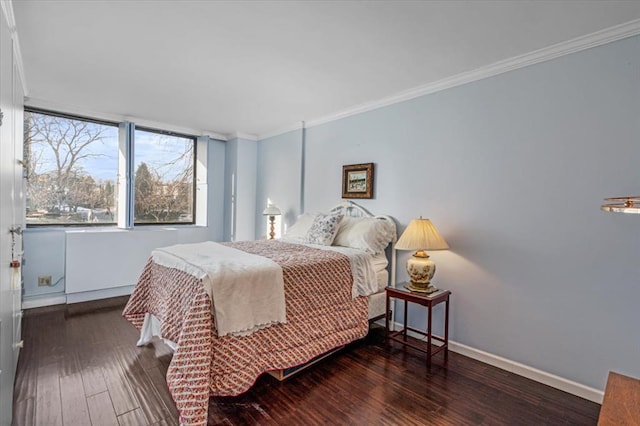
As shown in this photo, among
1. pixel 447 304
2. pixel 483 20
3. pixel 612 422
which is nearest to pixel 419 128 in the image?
pixel 483 20

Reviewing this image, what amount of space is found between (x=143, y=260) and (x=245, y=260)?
2592 millimetres

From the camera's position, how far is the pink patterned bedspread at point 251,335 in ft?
5.78

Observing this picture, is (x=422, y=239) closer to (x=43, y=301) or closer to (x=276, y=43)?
(x=276, y=43)

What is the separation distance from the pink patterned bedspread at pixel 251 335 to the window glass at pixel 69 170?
2.13 meters

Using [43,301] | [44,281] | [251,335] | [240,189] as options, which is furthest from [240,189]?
[251,335]

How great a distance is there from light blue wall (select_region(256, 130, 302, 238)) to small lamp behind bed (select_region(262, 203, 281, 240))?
16cm

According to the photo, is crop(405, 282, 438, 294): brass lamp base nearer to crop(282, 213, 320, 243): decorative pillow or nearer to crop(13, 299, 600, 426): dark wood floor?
crop(13, 299, 600, 426): dark wood floor

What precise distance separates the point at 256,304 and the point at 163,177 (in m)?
3.55

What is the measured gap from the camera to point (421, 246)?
A: 100 inches

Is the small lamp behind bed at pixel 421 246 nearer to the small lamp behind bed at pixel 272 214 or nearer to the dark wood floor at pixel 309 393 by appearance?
the dark wood floor at pixel 309 393

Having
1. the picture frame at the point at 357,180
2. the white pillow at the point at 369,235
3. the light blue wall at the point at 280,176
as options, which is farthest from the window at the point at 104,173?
the white pillow at the point at 369,235

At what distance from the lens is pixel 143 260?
13.9 ft

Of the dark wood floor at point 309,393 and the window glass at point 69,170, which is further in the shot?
the window glass at point 69,170

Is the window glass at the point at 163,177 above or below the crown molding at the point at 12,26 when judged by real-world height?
below
